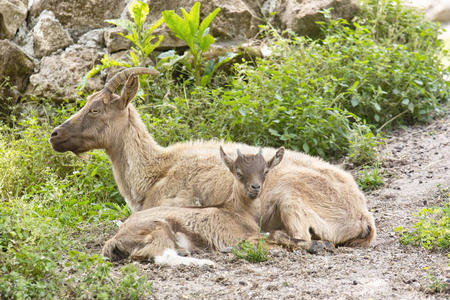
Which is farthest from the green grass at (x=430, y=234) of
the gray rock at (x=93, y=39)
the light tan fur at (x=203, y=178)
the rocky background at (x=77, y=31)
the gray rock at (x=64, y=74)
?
the gray rock at (x=93, y=39)

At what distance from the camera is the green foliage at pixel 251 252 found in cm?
573

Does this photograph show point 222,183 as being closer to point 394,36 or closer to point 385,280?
point 385,280

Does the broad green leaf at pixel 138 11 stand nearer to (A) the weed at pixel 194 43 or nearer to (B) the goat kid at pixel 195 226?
(A) the weed at pixel 194 43

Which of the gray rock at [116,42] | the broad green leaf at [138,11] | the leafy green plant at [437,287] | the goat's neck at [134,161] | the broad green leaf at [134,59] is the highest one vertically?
the broad green leaf at [138,11]

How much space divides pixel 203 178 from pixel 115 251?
1519 mm

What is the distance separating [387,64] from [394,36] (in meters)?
1.45

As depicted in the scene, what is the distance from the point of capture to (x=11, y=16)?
36.3 feet

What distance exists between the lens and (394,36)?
11.2 meters

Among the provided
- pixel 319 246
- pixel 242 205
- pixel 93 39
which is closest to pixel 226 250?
pixel 242 205

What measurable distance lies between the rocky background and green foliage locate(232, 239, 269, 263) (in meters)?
5.75

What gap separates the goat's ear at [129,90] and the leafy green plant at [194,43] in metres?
2.99

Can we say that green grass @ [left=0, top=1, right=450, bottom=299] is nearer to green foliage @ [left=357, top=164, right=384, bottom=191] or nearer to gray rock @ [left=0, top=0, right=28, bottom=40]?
green foliage @ [left=357, top=164, right=384, bottom=191]

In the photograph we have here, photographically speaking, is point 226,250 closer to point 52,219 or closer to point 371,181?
point 52,219

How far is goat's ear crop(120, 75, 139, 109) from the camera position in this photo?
7184 mm
